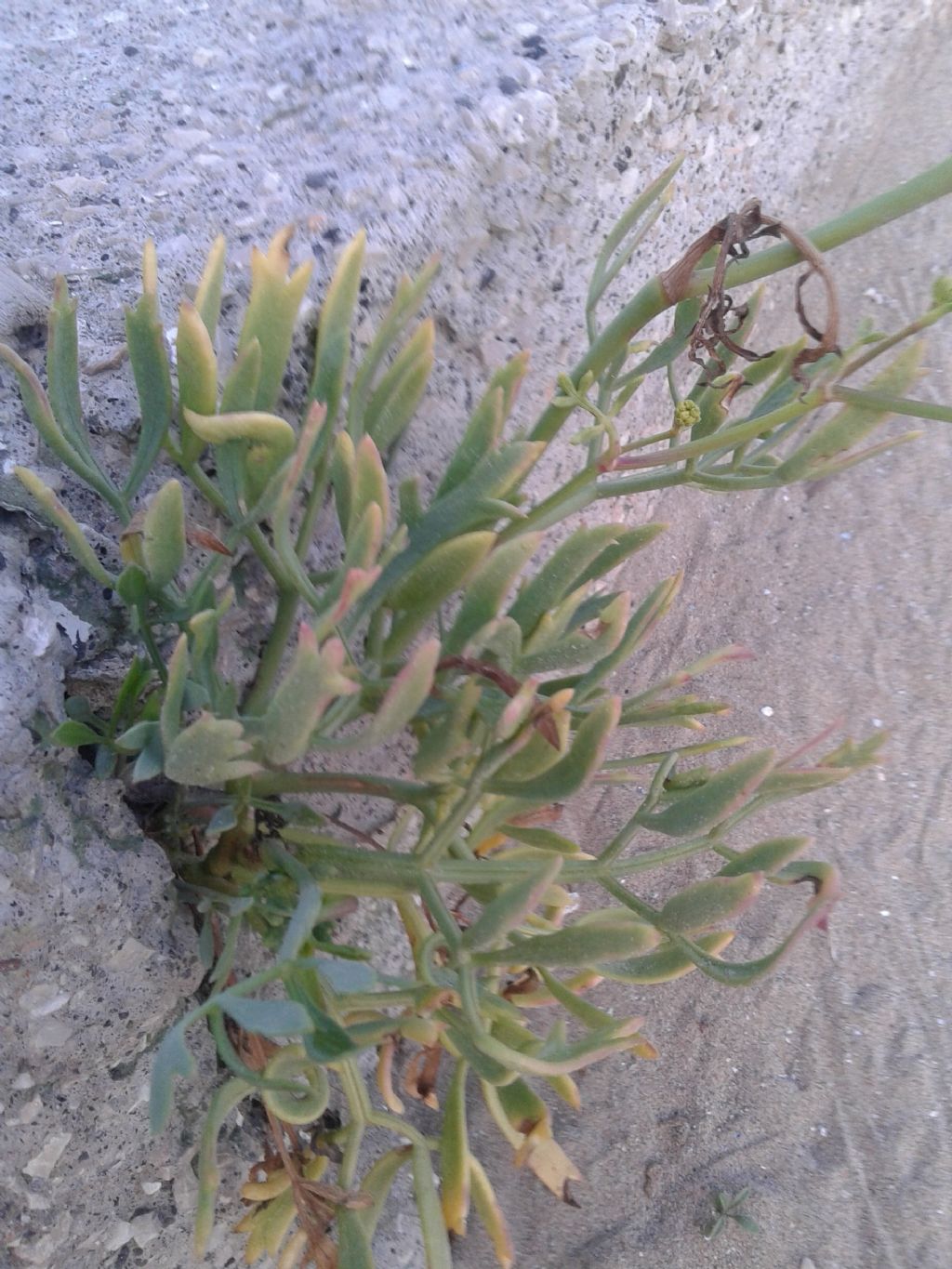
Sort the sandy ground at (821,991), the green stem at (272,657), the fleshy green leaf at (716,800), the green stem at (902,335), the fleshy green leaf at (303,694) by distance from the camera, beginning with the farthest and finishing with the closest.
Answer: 1. the sandy ground at (821,991)
2. the green stem at (272,657)
3. the fleshy green leaf at (716,800)
4. the green stem at (902,335)
5. the fleshy green leaf at (303,694)

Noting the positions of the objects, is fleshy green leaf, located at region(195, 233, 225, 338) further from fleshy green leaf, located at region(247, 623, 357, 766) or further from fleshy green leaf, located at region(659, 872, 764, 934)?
fleshy green leaf, located at region(659, 872, 764, 934)

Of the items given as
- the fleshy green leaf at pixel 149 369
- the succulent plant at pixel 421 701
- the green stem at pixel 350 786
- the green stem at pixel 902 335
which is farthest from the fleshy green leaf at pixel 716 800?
the fleshy green leaf at pixel 149 369

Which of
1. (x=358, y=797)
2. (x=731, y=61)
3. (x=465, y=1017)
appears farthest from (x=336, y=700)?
(x=731, y=61)

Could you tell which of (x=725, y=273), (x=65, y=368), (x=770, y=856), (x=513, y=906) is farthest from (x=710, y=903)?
(x=65, y=368)

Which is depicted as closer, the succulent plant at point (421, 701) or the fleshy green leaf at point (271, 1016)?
the fleshy green leaf at point (271, 1016)

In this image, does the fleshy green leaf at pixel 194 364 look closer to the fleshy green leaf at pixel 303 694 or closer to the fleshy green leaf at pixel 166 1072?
the fleshy green leaf at pixel 303 694

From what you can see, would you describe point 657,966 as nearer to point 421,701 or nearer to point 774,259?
point 421,701
